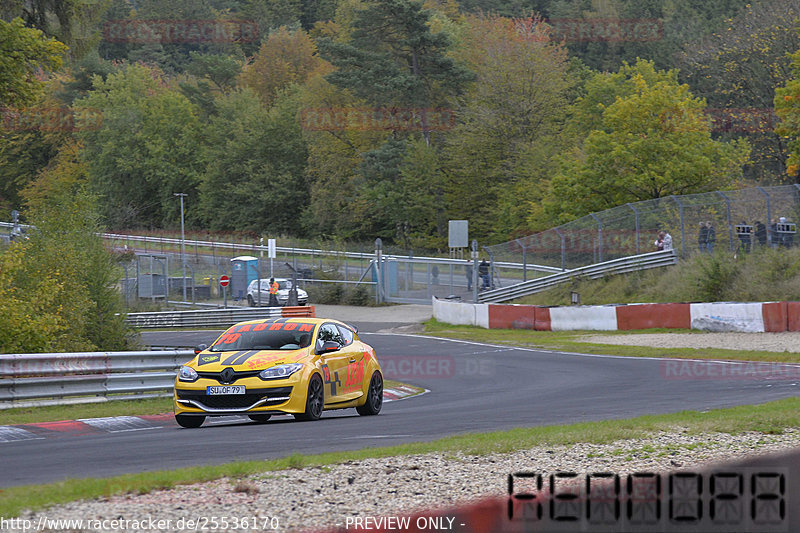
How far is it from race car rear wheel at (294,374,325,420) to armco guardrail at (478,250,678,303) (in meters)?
25.0

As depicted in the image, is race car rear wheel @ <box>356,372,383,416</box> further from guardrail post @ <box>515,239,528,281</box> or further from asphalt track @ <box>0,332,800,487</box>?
guardrail post @ <box>515,239,528,281</box>

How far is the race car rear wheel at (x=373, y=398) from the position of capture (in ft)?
49.6

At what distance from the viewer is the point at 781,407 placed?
13094mm

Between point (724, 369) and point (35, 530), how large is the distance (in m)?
16.9

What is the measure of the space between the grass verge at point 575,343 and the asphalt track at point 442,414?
53.9 inches

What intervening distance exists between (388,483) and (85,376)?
10.1 m

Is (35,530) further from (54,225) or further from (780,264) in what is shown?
(780,264)

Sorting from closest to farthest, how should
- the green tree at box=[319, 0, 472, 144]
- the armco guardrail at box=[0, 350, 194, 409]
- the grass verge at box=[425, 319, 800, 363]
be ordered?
the armco guardrail at box=[0, 350, 194, 409] → the grass verge at box=[425, 319, 800, 363] → the green tree at box=[319, 0, 472, 144]

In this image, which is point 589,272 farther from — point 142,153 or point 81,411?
point 142,153

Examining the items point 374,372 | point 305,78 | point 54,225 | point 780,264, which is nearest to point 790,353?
point 780,264

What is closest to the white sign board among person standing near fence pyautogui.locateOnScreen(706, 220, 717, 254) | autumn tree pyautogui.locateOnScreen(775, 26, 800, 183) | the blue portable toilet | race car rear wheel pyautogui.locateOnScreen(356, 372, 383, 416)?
person standing near fence pyautogui.locateOnScreen(706, 220, 717, 254)

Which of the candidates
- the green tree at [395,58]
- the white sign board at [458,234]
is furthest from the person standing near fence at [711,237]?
the green tree at [395,58]

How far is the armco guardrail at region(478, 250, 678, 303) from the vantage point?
36.5 m

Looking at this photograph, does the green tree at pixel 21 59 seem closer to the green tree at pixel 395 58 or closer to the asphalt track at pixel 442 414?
the asphalt track at pixel 442 414
